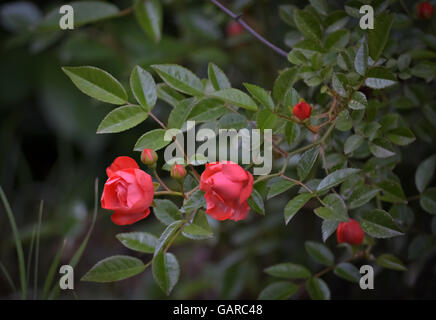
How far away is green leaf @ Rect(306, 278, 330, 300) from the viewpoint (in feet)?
2.02

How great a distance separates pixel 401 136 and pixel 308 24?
19cm

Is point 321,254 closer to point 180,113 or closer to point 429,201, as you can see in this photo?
point 429,201

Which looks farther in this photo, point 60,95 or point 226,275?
point 60,95

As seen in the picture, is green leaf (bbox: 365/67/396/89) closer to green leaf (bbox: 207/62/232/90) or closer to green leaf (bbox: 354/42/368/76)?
green leaf (bbox: 354/42/368/76)

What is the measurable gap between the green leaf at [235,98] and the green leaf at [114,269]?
0.22 meters

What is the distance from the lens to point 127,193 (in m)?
0.44

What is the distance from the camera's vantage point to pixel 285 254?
42.2 inches

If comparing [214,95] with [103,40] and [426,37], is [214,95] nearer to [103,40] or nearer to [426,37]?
[426,37]

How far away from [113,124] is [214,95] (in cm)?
12

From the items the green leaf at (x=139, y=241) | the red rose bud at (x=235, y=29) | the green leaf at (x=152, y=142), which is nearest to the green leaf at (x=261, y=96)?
the green leaf at (x=152, y=142)

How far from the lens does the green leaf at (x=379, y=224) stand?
0.48 metres

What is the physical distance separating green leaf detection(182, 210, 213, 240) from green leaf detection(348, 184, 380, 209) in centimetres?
17

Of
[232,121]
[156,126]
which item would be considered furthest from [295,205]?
[156,126]
